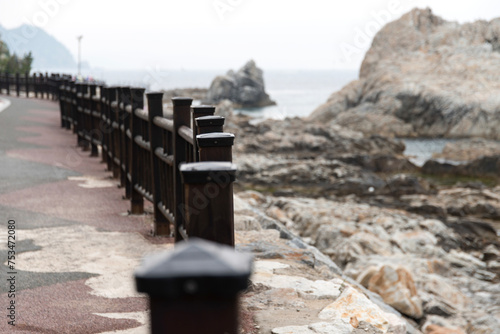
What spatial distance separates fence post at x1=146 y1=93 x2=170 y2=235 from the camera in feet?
19.1

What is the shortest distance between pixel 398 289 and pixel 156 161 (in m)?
3.31

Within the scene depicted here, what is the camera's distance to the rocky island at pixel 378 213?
14.0ft

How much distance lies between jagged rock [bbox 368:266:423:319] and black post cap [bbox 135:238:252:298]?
623 centimetres

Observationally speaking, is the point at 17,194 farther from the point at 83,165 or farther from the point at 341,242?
the point at 341,242

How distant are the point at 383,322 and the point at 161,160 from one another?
271 centimetres

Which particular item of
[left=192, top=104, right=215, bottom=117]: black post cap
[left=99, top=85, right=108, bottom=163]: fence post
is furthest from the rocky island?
[left=99, top=85, right=108, bottom=163]: fence post

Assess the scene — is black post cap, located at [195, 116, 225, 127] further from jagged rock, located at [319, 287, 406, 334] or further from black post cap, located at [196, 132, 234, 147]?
jagged rock, located at [319, 287, 406, 334]

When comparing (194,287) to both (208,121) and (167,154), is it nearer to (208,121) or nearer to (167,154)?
(208,121)

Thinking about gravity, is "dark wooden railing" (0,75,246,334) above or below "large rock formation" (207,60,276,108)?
below

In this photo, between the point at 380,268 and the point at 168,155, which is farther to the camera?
the point at 380,268

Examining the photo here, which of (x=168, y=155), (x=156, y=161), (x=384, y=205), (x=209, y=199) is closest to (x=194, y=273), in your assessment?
(x=209, y=199)

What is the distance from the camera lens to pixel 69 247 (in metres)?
5.32

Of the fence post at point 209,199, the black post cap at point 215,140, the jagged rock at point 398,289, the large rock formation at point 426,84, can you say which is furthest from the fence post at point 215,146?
the large rock formation at point 426,84

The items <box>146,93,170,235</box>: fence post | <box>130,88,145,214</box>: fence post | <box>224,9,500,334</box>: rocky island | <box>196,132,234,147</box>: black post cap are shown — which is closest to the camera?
<box>196,132,234,147</box>: black post cap
